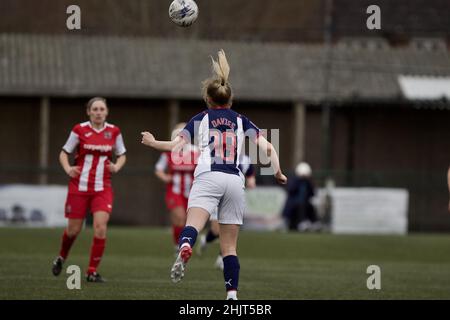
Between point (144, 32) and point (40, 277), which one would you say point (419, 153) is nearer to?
point (144, 32)

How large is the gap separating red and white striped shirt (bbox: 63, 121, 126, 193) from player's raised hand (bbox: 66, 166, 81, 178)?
0.07m

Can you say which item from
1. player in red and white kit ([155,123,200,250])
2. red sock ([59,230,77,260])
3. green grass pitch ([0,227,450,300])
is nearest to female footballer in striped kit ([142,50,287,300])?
green grass pitch ([0,227,450,300])

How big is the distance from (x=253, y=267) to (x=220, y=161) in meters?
6.71

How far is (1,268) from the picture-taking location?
46.5 feet

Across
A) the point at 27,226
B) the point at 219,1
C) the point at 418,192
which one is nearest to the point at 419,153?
the point at 418,192

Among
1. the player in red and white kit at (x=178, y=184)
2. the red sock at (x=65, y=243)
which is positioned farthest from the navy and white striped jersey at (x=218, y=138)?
the player in red and white kit at (x=178, y=184)

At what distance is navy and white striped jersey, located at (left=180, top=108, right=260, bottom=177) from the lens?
9664 millimetres

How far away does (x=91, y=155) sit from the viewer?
509 inches

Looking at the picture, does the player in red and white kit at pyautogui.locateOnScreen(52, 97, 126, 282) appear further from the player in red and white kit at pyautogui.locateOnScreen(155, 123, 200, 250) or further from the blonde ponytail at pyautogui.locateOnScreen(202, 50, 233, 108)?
the player in red and white kit at pyautogui.locateOnScreen(155, 123, 200, 250)

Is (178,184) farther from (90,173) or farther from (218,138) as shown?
(218,138)

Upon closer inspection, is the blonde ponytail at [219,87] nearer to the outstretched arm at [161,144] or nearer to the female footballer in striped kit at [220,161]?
the female footballer in striped kit at [220,161]

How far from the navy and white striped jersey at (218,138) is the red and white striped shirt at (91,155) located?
3.29m

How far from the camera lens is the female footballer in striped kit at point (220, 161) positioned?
9.66m

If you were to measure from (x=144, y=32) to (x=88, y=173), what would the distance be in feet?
67.5
